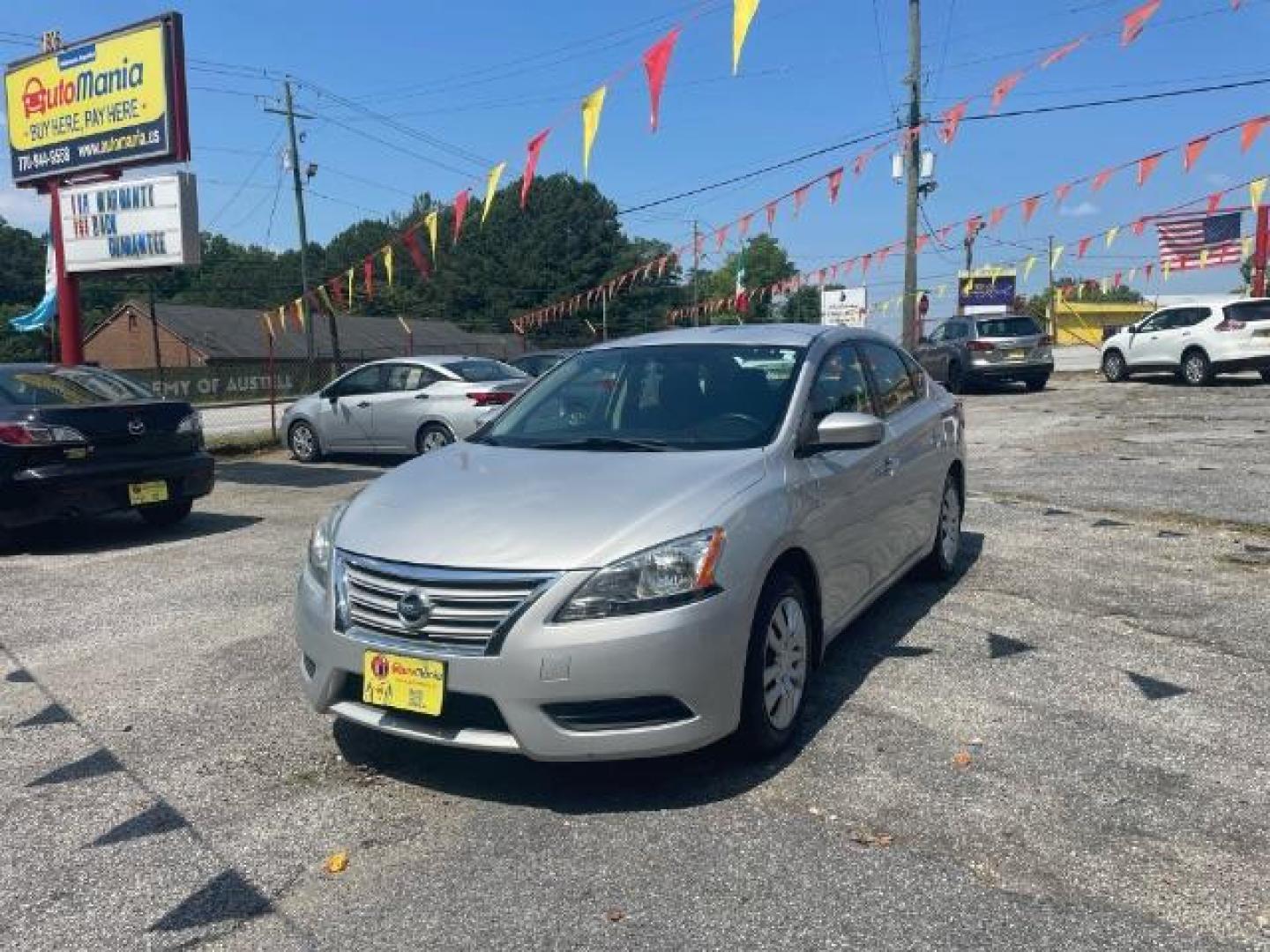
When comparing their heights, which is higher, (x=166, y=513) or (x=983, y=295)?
(x=983, y=295)

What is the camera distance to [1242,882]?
2.98 metres

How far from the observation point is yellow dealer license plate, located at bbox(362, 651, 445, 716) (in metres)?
3.39

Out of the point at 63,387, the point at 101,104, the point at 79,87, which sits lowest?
the point at 63,387

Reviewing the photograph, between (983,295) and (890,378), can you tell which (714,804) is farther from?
(983,295)

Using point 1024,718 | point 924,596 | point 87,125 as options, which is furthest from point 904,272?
point 1024,718

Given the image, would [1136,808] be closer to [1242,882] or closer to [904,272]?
[1242,882]

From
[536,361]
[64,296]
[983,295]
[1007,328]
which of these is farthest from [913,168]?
[983,295]

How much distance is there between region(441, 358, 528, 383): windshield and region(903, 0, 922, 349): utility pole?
50.0ft

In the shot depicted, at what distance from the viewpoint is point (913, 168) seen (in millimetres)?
26422

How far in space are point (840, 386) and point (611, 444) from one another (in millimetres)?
1201

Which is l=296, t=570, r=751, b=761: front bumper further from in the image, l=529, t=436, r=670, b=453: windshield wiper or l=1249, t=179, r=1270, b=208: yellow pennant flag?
l=1249, t=179, r=1270, b=208: yellow pennant flag

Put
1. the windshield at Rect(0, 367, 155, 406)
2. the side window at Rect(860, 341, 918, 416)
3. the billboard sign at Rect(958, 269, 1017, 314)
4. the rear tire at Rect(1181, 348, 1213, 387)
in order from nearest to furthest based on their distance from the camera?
the side window at Rect(860, 341, 918, 416) < the windshield at Rect(0, 367, 155, 406) < the rear tire at Rect(1181, 348, 1213, 387) < the billboard sign at Rect(958, 269, 1017, 314)

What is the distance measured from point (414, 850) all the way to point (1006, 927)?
67.2 inches

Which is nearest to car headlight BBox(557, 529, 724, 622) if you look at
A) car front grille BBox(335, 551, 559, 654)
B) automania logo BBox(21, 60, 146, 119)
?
car front grille BBox(335, 551, 559, 654)
